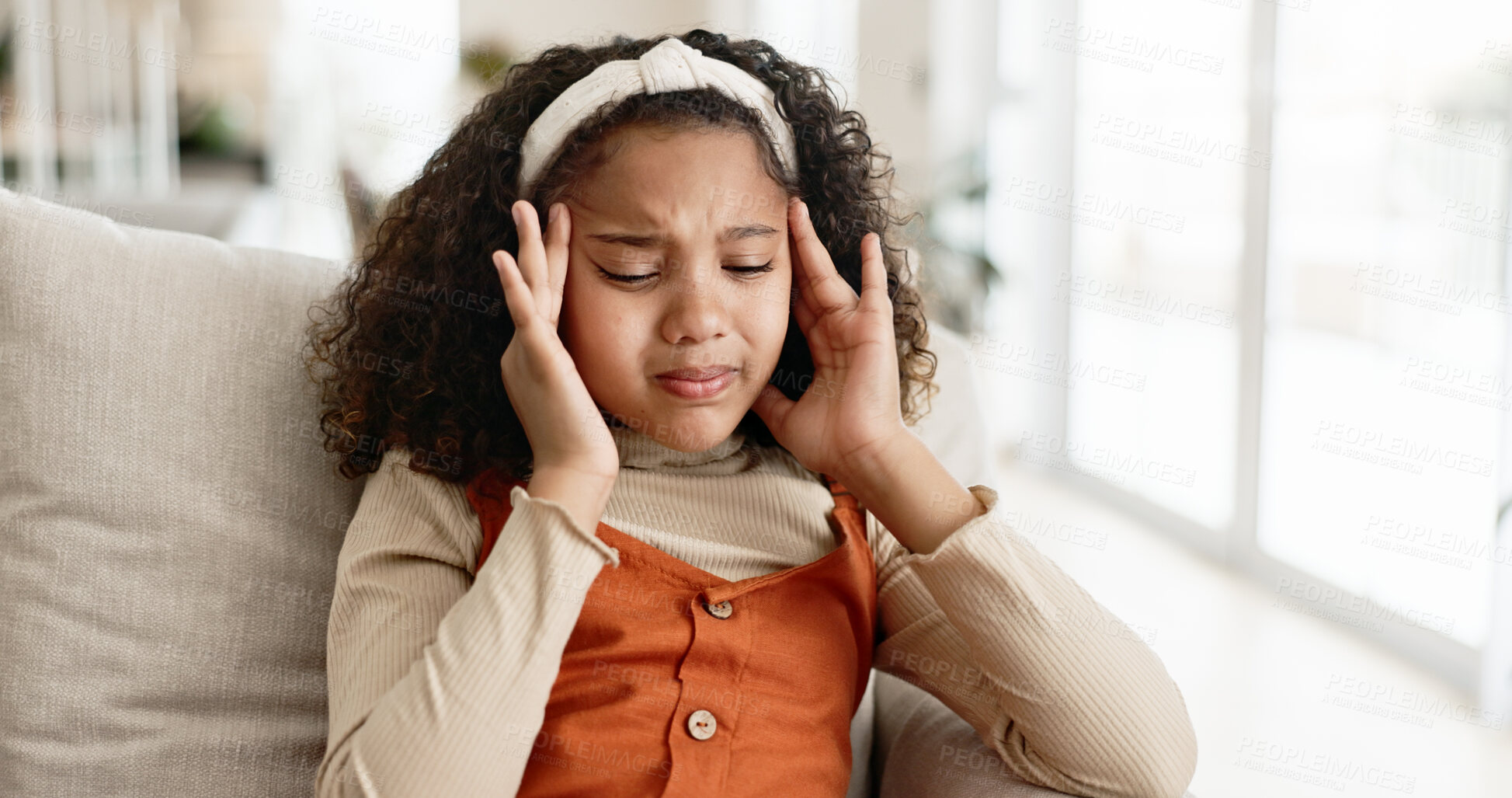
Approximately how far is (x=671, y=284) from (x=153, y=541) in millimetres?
544

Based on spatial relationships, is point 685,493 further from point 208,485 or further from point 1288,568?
point 1288,568

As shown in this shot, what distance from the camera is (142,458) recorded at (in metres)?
1.11

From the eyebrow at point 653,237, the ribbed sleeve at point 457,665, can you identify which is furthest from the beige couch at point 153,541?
the eyebrow at point 653,237

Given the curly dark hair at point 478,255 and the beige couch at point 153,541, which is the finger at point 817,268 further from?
the beige couch at point 153,541

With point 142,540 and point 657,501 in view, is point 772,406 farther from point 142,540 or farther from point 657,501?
point 142,540

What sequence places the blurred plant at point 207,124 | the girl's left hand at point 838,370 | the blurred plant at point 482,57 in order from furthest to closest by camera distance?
the blurred plant at point 207,124, the blurred plant at point 482,57, the girl's left hand at point 838,370

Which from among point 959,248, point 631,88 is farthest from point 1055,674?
point 959,248

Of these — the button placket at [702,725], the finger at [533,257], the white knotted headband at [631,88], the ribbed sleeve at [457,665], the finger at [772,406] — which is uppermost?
the white knotted headband at [631,88]

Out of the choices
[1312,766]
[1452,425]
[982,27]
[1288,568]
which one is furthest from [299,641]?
[982,27]

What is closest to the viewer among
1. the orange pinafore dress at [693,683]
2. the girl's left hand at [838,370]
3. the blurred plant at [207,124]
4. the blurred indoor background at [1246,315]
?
Result: the orange pinafore dress at [693,683]

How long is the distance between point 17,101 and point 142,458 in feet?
18.9

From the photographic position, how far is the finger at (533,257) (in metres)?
1.03

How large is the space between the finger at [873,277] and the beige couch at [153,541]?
43 centimetres

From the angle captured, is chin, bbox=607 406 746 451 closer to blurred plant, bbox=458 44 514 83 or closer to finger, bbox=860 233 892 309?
finger, bbox=860 233 892 309
